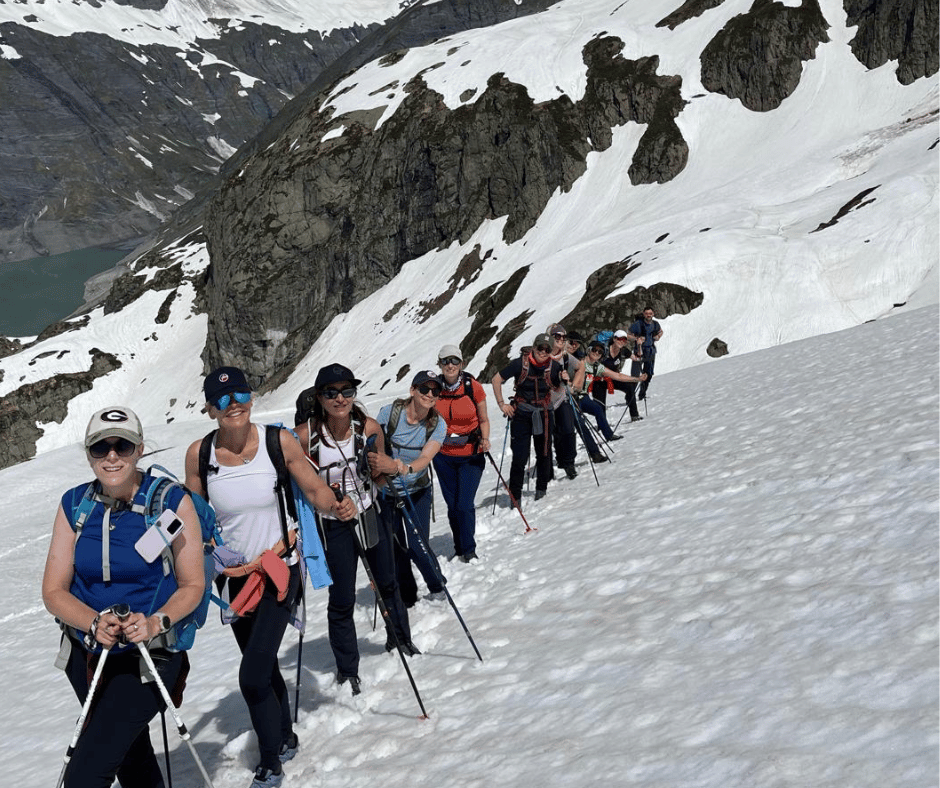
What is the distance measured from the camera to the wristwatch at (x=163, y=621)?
15.6ft

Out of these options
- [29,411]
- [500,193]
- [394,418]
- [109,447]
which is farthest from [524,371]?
[29,411]

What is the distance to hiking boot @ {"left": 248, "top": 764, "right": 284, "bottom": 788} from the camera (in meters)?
5.80

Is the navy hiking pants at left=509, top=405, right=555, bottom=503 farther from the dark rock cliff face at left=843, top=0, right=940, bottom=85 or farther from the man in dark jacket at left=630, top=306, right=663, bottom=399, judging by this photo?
the dark rock cliff face at left=843, top=0, right=940, bottom=85

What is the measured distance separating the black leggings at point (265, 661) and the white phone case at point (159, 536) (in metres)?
1.10

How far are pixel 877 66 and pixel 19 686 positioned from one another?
85.7 metres

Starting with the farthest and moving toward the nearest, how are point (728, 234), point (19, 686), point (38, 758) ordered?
point (728, 234) → point (19, 686) → point (38, 758)

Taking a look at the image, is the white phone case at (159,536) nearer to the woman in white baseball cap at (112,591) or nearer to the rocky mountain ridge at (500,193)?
the woman in white baseball cap at (112,591)

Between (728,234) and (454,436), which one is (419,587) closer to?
(454,436)

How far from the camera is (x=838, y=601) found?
6.00 metres

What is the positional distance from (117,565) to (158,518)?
37 cm

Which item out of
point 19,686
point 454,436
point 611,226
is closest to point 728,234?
point 611,226

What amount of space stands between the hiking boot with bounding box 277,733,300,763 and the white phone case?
2.31 meters

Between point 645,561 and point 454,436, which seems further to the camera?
point 454,436

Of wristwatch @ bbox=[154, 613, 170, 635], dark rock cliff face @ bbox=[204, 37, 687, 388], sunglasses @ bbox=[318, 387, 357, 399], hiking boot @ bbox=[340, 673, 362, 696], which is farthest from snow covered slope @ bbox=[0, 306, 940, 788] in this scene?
dark rock cliff face @ bbox=[204, 37, 687, 388]
